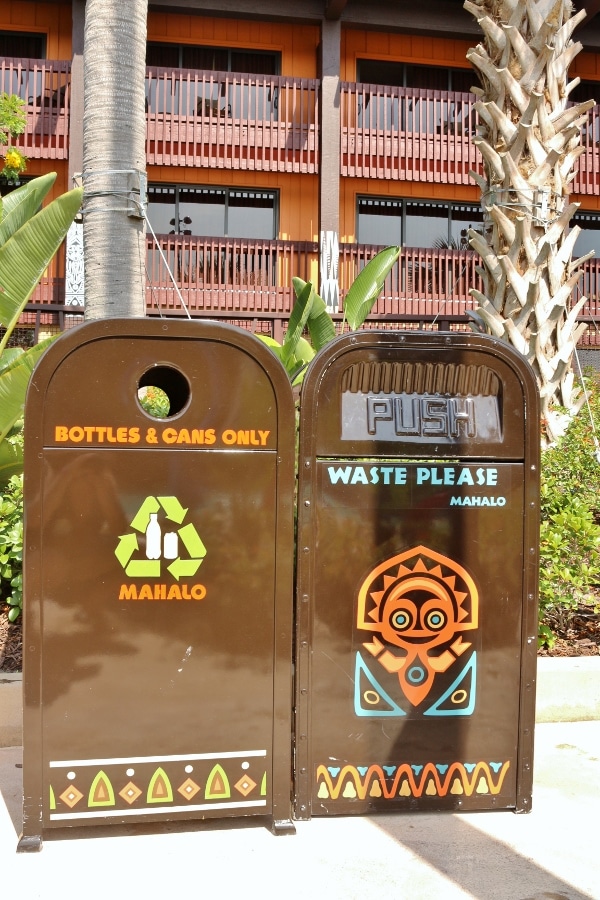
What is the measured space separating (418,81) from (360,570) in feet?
56.1

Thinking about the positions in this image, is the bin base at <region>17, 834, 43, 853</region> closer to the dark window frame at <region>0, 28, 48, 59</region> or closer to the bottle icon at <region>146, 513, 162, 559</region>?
the bottle icon at <region>146, 513, 162, 559</region>

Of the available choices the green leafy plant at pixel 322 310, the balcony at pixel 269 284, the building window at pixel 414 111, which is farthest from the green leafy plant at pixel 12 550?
the building window at pixel 414 111

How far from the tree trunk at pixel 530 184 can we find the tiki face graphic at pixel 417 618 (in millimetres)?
3028

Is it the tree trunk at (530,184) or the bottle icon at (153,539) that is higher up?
the tree trunk at (530,184)

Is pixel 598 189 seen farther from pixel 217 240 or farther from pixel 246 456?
pixel 246 456

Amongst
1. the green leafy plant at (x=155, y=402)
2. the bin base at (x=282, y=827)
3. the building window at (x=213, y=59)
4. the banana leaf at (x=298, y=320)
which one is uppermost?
the building window at (x=213, y=59)

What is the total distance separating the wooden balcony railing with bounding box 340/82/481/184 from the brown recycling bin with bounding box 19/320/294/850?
14462 millimetres

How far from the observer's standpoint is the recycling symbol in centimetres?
304

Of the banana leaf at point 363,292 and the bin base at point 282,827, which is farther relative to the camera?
the banana leaf at point 363,292

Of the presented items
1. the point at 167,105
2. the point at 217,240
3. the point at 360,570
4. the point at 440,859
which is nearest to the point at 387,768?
the point at 440,859

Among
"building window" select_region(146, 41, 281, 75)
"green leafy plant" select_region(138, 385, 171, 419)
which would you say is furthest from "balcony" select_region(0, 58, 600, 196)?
"green leafy plant" select_region(138, 385, 171, 419)

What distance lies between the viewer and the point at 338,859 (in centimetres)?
293

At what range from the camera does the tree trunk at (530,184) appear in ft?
19.1

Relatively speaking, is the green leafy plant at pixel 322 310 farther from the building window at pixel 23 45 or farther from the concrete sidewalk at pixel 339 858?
the building window at pixel 23 45
